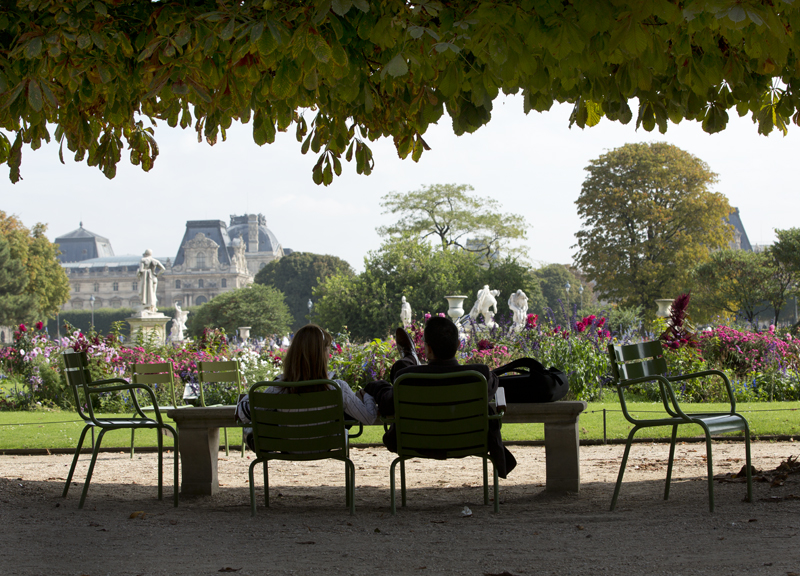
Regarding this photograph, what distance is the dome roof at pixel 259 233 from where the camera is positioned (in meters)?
113

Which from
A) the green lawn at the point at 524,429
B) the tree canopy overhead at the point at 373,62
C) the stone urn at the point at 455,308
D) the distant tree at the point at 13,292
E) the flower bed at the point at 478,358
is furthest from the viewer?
the distant tree at the point at 13,292

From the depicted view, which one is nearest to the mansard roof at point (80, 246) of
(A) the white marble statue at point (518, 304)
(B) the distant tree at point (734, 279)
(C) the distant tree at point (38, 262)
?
(C) the distant tree at point (38, 262)

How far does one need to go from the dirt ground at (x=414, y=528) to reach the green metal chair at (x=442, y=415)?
0.36 m

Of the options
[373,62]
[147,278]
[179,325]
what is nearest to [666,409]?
[373,62]

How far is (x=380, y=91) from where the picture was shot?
5254 mm

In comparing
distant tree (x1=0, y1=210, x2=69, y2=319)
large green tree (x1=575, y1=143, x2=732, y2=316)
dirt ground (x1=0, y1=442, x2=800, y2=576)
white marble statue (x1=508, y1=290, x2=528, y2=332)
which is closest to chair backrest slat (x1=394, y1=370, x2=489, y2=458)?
dirt ground (x1=0, y1=442, x2=800, y2=576)

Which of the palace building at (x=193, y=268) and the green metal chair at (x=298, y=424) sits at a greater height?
the palace building at (x=193, y=268)

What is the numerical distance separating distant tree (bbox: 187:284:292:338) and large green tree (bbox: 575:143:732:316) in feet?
90.2

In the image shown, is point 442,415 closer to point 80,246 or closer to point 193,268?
point 193,268

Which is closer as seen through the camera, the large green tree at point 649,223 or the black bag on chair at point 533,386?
the black bag on chair at point 533,386

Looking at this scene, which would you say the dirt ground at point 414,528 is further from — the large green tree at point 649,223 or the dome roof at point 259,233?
the dome roof at point 259,233

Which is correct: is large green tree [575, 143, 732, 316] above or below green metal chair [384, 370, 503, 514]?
above

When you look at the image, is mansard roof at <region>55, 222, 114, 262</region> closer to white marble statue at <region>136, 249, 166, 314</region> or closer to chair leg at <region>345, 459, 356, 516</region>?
white marble statue at <region>136, 249, 166, 314</region>

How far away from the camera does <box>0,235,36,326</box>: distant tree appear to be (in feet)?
138
